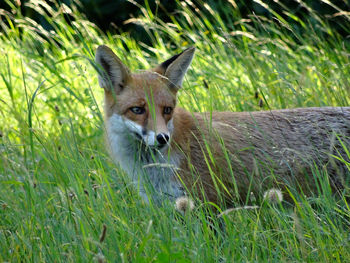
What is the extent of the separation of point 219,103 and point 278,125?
3.71ft

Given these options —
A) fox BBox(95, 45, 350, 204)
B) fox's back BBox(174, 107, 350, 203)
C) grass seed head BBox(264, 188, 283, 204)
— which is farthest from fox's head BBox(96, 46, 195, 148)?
grass seed head BBox(264, 188, 283, 204)

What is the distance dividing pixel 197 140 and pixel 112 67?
964 millimetres

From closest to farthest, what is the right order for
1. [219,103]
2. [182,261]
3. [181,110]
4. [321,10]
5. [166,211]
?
[182,261]
[166,211]
[181,110]
[219,103]
[321,10]

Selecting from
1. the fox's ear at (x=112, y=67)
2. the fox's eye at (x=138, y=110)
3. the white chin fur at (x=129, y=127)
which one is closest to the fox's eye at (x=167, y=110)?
the fox's eye at (x=138, y=110)

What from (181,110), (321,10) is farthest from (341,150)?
(321,10)

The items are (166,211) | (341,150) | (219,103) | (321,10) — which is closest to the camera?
(166,211)

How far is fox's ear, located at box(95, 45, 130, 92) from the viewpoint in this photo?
164 inches

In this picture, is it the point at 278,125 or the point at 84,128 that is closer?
the point at 278,125

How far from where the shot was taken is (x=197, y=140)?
167 inches

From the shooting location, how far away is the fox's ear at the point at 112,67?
4.18 m

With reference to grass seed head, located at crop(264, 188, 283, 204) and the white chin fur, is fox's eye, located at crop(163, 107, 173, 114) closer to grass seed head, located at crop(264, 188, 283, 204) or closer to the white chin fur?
the white chin fur

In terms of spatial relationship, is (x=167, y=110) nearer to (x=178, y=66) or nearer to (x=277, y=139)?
(x=178, y=66)

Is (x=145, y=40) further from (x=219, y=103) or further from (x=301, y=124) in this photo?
(x=301, y=124)

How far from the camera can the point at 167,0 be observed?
9.98 m
